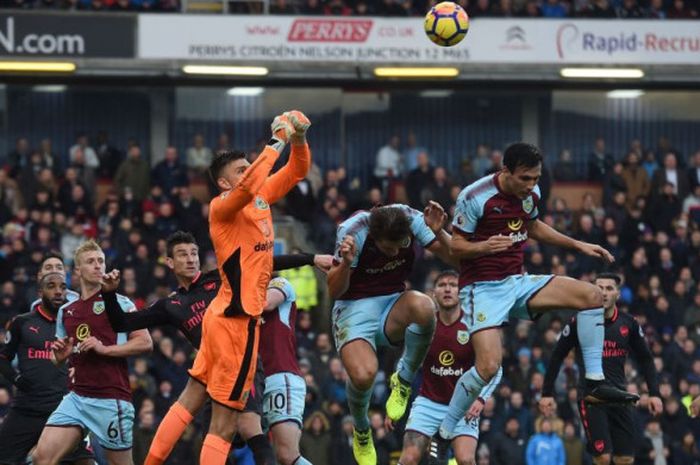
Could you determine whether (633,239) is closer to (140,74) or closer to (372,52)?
(372,52)

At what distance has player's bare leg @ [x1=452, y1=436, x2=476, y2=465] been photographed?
1507 centimetres

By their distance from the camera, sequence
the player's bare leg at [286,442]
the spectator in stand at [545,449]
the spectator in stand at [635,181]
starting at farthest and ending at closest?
1. the spectator in stand at [635,181]
2. the spectator in stand at [545,449]
3. the player's bare leg at [286,442]

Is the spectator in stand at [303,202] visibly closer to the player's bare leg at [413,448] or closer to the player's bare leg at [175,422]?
the player's bare leg at [413,448]

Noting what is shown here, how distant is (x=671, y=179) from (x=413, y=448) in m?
14.5

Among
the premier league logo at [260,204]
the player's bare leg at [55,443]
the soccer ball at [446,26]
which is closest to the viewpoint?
the premier league logo at [260,204]

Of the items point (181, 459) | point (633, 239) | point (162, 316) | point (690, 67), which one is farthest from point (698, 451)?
point (162, 316)

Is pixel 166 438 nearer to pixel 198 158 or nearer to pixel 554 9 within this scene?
pixel 198 158

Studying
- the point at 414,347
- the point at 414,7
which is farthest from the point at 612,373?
the point at 414,7

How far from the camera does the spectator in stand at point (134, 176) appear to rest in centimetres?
2684

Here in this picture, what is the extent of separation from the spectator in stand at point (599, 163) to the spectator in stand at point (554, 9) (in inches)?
112

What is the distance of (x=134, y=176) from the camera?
27.0 m

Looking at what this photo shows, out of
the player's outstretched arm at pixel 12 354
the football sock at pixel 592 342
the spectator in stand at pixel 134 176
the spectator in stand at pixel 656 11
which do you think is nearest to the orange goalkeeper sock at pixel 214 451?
the player's outstretched arm at pixel 12 354

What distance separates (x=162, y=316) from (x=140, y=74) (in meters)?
16.4

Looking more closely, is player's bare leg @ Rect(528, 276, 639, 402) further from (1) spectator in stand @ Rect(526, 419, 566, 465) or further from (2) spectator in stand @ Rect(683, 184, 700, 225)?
(2) spectator in stand @ Rect(683, 184, 700, 225)
